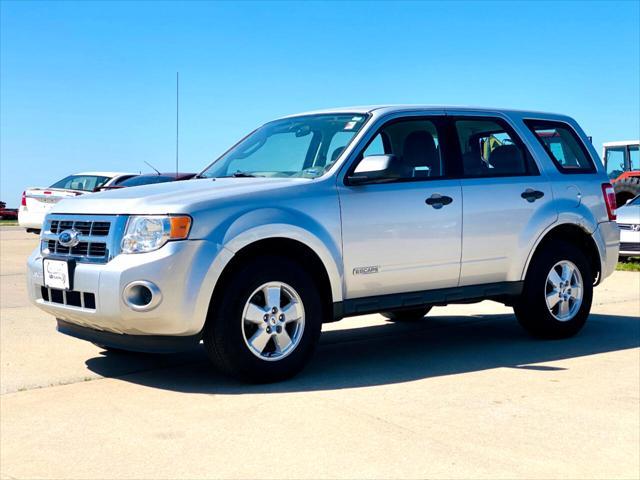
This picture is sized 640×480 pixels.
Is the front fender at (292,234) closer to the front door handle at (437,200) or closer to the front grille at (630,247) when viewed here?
the front door handle at (437,200)

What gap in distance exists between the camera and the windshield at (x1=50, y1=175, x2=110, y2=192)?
18.5m

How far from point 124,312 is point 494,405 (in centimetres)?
228

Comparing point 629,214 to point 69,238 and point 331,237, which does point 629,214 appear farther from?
point 69,238

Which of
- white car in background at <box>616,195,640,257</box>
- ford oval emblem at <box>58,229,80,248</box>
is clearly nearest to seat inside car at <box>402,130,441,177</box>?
ford oval emblem at <box>58,229,80,248</box>

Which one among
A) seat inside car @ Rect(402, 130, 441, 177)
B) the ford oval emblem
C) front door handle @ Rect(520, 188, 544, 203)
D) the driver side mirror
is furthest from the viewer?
front door handle @ Rect(520, 188, 544, 203)

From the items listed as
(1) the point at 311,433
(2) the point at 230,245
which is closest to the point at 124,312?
(2) the point at 230,245

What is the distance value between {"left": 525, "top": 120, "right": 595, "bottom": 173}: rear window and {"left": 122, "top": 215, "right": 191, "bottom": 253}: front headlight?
3.41 m

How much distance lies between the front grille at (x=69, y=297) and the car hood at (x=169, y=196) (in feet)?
1.75

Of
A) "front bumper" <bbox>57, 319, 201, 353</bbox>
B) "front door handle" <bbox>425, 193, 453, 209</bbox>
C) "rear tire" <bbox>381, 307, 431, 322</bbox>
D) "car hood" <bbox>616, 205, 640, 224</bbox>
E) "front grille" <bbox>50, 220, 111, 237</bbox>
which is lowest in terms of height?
"rear tire" <bbox>381, 307, 431, 322</bbox>

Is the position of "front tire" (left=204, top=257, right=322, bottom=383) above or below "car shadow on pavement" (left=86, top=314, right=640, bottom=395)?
above

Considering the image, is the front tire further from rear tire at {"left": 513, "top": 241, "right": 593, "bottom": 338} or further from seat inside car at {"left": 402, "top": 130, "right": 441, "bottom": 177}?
rear tire at {"left": 513, "top": 241, "right": 593, "bottom": 338}

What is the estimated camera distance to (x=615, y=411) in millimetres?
5281

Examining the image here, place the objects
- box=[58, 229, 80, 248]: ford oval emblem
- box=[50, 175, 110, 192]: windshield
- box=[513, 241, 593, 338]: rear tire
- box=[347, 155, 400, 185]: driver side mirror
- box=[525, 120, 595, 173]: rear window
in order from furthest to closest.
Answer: box=[50, 175, 110, 192]: windshield < box=[525, 120, 595, 173]: rear window < box=[513, 241, 593, 338]: rear tire < box=[347, 155, 400, 185]: driver side mirror < box=[58, 229, 80, 248]: ford oval emblem

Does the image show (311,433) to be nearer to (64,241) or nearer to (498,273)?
(64,241)
